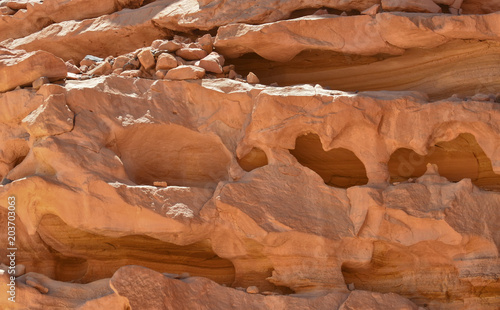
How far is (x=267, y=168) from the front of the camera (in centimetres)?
581

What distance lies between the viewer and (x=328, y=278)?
18.3ft

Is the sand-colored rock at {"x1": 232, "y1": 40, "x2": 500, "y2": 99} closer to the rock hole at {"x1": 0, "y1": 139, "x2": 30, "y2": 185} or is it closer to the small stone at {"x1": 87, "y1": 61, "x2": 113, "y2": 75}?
the small stone at {"x1": 87, "y1": 61, "x2": 113, "y2": 75}

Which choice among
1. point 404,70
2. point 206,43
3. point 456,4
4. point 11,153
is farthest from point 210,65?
point 456,4

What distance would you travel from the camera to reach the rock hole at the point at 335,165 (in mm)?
6344

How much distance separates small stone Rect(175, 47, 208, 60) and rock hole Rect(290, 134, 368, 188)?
1.39 m

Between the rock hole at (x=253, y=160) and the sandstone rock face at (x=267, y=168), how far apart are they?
21 millimetres

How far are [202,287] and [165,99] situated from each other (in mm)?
1818

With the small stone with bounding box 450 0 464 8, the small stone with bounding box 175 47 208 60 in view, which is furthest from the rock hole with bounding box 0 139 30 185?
the small stone with bounding box 450 0 464 8

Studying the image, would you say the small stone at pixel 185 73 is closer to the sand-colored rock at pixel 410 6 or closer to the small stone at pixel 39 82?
the small stone at pixel 39 82

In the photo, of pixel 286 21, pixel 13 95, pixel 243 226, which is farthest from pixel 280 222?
pixel 13 95

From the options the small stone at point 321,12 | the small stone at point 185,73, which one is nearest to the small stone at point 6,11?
the small stone at point 185,73

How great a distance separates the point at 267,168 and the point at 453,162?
5.92 ft

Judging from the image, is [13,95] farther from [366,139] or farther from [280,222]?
[366,139]

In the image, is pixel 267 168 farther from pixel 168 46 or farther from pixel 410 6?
pixel 410 6
